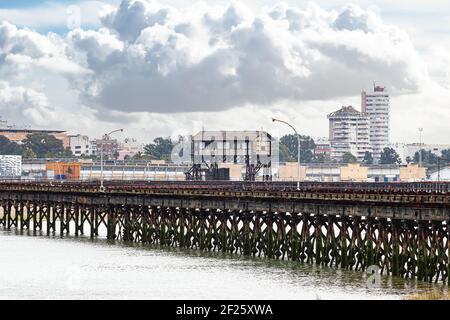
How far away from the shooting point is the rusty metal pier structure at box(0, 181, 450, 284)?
7306 centimetres

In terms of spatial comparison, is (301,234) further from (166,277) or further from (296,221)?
(166,277)

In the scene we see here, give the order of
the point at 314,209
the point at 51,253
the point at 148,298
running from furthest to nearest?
the point at 51,253 < the point at 314,209 < the point at 148,298

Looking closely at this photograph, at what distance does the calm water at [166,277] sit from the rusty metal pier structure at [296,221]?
167 centimetres

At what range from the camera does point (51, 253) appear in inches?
3745

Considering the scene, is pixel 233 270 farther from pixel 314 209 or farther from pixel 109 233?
pixel 109 233

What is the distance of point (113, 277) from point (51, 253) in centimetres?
1912

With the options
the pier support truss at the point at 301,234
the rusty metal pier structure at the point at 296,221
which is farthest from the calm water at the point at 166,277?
the rusty metal pier structure at the point at 296,221

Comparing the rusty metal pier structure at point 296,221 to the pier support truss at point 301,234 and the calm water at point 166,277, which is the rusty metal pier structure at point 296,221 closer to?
the pier support truss at point 301,234

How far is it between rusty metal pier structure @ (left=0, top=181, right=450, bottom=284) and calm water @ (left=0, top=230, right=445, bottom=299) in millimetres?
1669

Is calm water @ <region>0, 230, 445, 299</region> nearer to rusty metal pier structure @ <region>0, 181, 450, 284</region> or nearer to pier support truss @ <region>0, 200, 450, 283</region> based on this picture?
pier support truss @ <region>0, 200, 450, 283</region>

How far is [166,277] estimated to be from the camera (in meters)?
76.8

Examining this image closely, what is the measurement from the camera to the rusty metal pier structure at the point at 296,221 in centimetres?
7306
